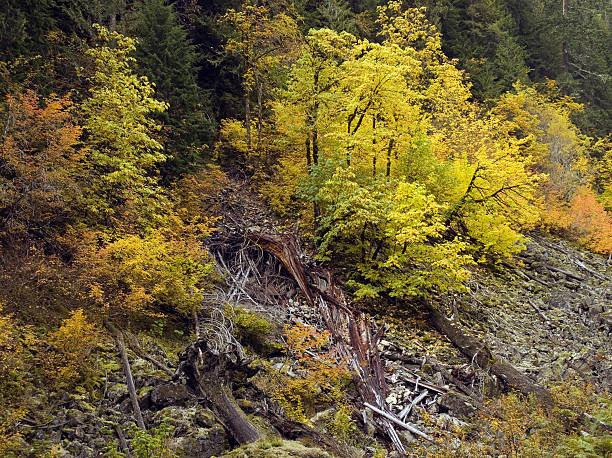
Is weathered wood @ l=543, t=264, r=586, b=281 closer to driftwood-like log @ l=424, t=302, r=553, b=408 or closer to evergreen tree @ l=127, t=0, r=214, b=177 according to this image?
driftwood-like log @ l=424, t=302, r=553, b=408

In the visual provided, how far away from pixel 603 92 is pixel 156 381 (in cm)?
4528

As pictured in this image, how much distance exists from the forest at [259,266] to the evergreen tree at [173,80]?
97mm

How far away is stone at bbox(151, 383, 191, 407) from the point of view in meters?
7.28

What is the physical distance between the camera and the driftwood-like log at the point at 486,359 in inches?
391

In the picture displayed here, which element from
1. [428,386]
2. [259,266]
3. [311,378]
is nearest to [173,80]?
[259,266]

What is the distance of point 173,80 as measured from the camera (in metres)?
16.2

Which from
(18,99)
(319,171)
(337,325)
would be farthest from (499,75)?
(18,99)

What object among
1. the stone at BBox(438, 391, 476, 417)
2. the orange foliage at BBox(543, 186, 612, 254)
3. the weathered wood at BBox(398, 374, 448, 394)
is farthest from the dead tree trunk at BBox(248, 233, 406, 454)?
the orange foliage at BBox(543, 186, 612, 254)

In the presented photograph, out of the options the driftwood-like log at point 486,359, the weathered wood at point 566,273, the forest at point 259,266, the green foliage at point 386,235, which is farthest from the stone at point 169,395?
the weathered wood at point 566,273

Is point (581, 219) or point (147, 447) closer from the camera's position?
point (147, 447)

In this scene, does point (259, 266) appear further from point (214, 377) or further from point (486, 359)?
point (486, 359)

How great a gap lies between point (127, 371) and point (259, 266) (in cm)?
627

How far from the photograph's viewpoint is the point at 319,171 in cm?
1470

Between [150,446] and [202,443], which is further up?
[150,446]
